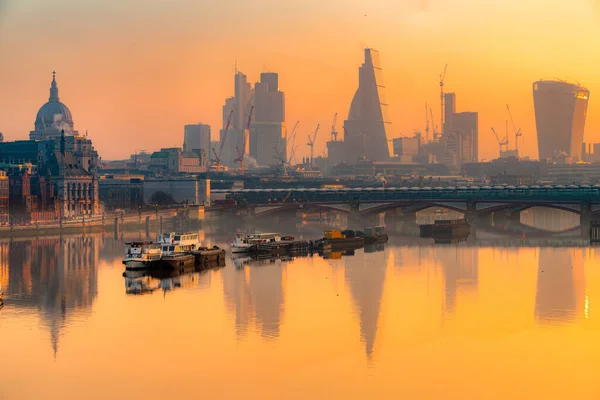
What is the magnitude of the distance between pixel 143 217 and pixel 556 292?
3274 inches

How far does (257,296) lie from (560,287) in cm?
2117

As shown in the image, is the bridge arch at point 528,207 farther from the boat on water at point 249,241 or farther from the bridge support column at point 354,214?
the boat on water at point 249,241

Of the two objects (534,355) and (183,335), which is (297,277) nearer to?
(183,335)

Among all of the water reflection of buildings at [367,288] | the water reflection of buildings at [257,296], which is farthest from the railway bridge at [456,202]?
the water reflection of buildings at [257,296]

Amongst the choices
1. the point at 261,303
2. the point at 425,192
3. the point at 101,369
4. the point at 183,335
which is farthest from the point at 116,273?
the point at 425,192

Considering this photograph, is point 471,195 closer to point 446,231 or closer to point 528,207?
point 528,207

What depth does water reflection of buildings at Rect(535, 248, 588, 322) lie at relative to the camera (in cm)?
6429

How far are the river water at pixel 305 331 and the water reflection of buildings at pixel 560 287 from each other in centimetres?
18

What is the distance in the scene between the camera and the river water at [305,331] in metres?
46.8

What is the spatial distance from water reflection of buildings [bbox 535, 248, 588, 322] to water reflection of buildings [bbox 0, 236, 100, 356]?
27434mm

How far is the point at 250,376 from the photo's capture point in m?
48.1

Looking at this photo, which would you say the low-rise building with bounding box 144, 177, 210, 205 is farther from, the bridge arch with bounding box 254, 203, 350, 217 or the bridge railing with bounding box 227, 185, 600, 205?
the bridge arch with bounding box 254, 203, 350, 217

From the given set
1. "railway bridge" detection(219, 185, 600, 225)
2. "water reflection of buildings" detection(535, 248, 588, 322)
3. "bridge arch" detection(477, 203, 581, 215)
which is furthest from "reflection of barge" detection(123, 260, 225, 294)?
"railway bridge" detection(219, 185, 600, 225)

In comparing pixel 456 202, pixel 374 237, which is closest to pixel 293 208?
pixel 456 202
